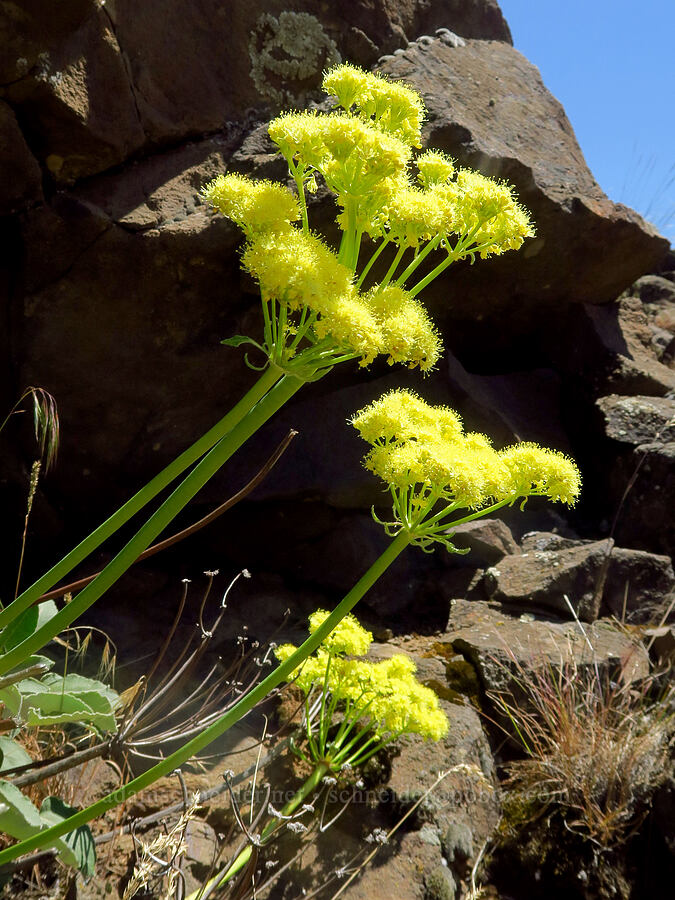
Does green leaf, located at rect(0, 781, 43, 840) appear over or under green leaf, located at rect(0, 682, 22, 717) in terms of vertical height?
under

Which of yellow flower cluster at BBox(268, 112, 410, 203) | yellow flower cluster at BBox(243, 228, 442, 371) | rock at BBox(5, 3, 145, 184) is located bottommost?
rock at BBox(5, 3, 145, 184)

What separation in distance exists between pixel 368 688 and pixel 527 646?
1.42m

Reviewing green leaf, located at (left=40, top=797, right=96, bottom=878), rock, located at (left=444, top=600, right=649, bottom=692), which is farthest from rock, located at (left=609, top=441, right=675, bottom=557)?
green leaf, located at (left=40, top=797, right=96, bottom=878)

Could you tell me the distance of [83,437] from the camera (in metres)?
4.32

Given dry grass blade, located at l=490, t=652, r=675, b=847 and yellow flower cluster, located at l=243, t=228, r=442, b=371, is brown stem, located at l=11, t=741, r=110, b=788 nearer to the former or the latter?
yellow flower cluster, located at l=243, t=228, r=442, b=371

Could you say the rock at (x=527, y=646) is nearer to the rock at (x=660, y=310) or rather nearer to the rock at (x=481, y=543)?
the rock at (x=481, y=543)

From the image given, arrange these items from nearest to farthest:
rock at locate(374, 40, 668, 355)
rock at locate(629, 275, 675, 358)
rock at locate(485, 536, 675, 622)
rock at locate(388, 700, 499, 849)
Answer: rock at locate(388, 700, 499, 849) < rock at locate(485, 536, 675, 622) < rock at locate(374, 40, 668, 355) < rock at locate(629, 275, 675, 358)

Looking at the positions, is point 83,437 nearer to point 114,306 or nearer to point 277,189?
point 114,306

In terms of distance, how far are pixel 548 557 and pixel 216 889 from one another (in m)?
3.17

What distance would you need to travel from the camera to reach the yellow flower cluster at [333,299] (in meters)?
1.58

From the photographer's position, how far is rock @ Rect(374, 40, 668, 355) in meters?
4.72

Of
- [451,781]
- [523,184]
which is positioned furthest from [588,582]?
[523,184]

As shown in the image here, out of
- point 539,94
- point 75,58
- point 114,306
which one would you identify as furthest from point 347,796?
point 539,94

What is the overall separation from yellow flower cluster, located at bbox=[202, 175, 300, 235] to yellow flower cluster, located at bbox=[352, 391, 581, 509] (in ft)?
2.05
